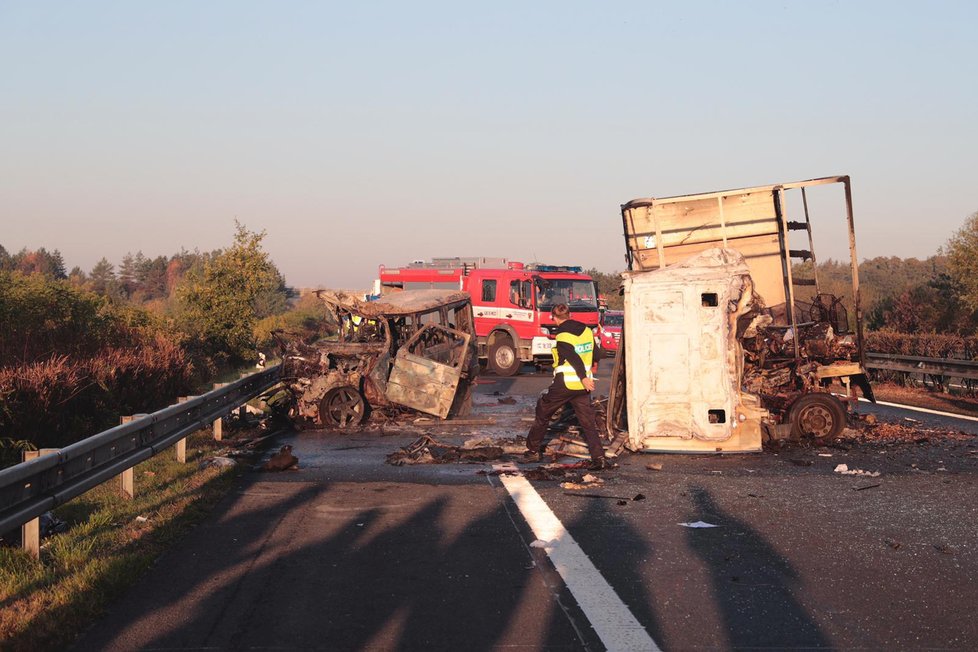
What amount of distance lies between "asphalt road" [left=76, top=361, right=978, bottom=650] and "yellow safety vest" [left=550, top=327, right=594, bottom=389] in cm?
131

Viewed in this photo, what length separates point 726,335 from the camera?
36.0 feet

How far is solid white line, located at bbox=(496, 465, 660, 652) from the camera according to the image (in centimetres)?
477

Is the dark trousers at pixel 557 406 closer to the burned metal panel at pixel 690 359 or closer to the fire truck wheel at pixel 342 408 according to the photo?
the burned metal panel at pixel 690 359

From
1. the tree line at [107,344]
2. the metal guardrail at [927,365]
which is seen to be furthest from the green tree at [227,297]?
the metal guardrail at [927,365]

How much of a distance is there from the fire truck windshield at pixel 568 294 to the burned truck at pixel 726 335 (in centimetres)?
1170

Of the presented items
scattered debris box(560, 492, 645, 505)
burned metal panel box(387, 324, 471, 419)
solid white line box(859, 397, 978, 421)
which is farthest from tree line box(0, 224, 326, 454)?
solid white line box(859, 397, 978, 421)

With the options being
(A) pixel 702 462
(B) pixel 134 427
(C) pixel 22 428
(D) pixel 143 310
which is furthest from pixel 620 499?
(D) pixel 143 310

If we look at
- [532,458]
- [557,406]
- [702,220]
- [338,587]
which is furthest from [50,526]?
[702,220]

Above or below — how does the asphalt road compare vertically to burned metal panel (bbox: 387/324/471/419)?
below

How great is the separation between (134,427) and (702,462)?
608cm

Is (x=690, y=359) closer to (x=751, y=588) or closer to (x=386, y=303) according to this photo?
(x=386, y=303)

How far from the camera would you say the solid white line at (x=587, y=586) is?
477cm

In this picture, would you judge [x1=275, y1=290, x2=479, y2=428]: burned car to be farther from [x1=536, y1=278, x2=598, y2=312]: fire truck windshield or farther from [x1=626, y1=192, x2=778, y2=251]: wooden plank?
[x1=536, y1=278, x2=598, y2=312]: fire truck windshield

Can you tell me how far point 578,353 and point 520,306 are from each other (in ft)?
46.8
